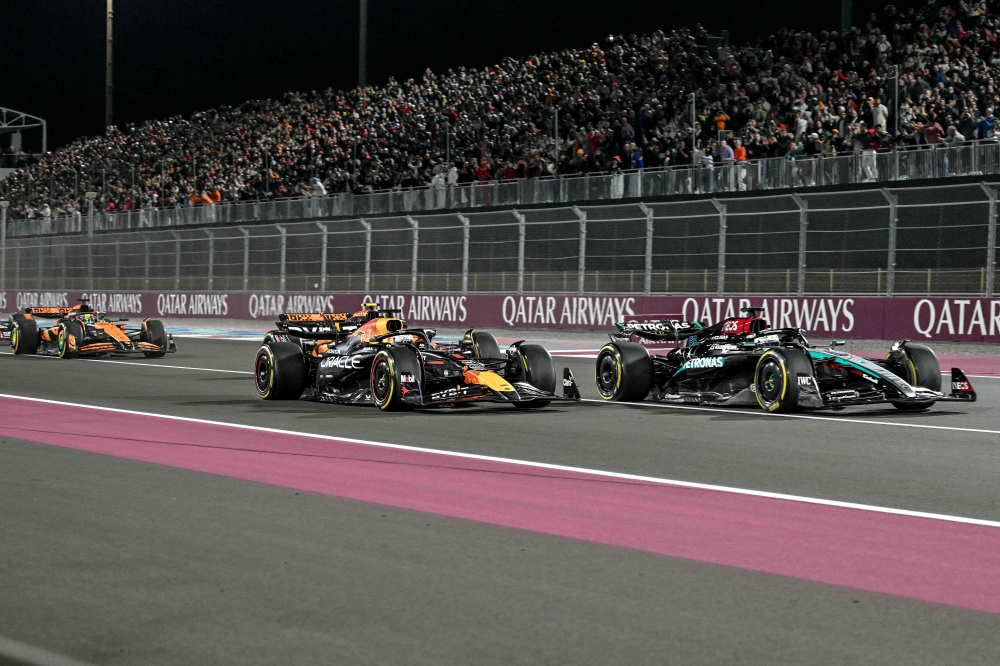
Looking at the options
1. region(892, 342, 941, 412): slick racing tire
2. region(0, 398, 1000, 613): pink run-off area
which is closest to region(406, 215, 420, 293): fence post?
region(892, 342, 941, 412): slick racing tire

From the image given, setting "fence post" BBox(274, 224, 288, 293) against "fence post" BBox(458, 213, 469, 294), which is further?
"fence post" BBox(274, 224, 288, 293)

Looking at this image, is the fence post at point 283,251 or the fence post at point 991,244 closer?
the fence post at point 991,244

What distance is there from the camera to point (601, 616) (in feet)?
14.9

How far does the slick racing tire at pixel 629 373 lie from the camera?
1330cm

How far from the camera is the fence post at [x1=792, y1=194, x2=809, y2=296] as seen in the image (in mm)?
23469

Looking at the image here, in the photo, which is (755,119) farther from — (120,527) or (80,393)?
(120,527)

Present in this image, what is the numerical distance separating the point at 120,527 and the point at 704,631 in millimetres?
3072

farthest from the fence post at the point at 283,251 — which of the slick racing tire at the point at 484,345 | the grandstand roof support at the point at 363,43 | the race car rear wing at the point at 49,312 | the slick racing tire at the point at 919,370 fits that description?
the slick racing tire at the point at 919,370

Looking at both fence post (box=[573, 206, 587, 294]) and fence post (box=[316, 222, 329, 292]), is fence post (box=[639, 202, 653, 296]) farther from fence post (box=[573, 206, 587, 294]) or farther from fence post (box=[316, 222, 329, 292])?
fence post (box=[316, 222, 329, 292])

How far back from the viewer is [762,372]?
12.2 meters

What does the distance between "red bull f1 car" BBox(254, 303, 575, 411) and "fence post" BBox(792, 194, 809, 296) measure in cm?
1033

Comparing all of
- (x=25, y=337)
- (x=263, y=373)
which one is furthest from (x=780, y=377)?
(x=25, y=337)

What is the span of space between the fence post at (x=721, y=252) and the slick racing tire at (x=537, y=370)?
12498 millimetres

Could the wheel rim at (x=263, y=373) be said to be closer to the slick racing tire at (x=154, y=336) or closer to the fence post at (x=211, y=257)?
the slick racing tire at (x=154, y=336)
